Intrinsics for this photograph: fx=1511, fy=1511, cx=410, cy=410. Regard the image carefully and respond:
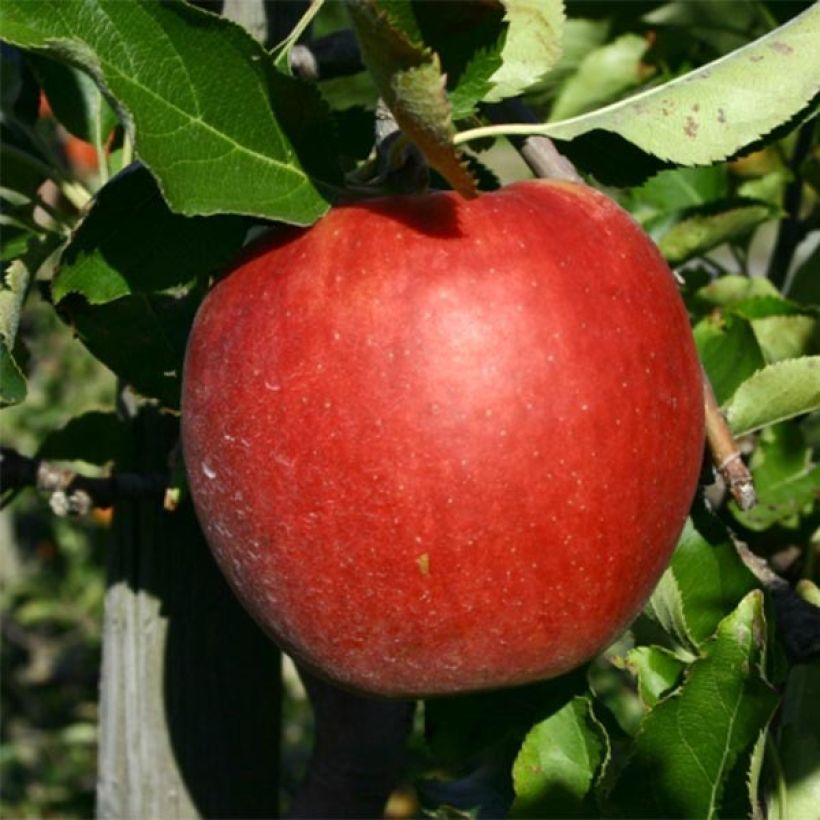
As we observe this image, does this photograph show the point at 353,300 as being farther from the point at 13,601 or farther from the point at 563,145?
the point at 13,601

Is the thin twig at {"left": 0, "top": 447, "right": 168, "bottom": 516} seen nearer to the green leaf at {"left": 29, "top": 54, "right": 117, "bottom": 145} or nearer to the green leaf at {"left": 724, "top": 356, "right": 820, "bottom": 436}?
the green leaf at {"left": 29, "top": 54, "right": 117, "bottom": 145}

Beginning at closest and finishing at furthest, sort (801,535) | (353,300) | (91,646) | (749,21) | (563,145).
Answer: (353,300) < (563,145) < (801,535) < (749,21) < (91,646)

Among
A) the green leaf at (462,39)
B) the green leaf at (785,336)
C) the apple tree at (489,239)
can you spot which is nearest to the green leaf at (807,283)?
the apple tree at (489,239)

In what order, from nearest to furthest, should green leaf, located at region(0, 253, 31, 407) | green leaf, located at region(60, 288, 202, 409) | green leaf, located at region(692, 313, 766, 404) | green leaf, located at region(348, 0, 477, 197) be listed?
green leaf, located at region(348, 0, 477, 197)
green leaf, located at region(0, 253, 31, 407)
green leaf, located at region(60, 288, 202, 409)
green leaf, located at region(692, 313, 766, 404)

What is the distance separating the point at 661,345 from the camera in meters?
0.67

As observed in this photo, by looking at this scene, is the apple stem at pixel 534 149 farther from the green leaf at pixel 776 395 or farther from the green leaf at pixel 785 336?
the green leaf at pixel 785 336

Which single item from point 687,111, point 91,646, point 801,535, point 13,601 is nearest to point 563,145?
point 687,111

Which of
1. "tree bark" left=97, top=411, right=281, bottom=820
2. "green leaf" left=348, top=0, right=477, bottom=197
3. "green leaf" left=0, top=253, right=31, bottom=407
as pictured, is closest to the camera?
"green leaf" left=348, top=0, right=477, bottom=197

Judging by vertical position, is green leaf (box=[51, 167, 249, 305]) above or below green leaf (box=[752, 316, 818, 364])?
above

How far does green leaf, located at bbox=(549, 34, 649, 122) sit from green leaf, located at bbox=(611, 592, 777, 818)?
1.77ft

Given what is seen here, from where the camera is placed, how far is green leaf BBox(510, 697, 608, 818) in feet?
2.53

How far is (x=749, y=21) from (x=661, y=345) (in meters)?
0.54

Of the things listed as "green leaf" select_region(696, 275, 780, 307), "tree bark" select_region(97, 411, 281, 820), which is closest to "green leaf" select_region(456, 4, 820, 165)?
"green leaf" select_region(696, 275, 780, 307)

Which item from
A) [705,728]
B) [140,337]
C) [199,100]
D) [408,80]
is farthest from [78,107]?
[705,728]
